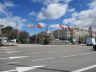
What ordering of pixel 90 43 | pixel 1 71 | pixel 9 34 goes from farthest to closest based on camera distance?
pixel 9 34
pixel 90 43
pixel 1 71

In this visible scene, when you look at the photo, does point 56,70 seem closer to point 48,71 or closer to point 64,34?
point 48,71

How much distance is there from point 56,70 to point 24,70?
5.31 ft

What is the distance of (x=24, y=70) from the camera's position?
10.9 m

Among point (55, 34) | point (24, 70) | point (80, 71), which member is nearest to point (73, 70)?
point (80, 71)

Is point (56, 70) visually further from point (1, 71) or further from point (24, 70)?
point (1, 71)

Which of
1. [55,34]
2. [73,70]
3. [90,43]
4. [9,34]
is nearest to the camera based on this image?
[73,70]

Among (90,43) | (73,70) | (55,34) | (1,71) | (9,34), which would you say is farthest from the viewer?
(55,34)

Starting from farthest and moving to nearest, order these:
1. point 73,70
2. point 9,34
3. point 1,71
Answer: point 9,34, point 73,70, point 1,71

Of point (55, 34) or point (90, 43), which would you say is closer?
point (90, 43)

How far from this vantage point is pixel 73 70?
436 inches

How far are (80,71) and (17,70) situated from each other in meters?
3.14

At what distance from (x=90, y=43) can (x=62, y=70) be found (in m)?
63.1

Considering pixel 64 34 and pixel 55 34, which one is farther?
pixel 55 34

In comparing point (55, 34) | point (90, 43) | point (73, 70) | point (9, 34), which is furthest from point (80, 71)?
point (55, 34)
